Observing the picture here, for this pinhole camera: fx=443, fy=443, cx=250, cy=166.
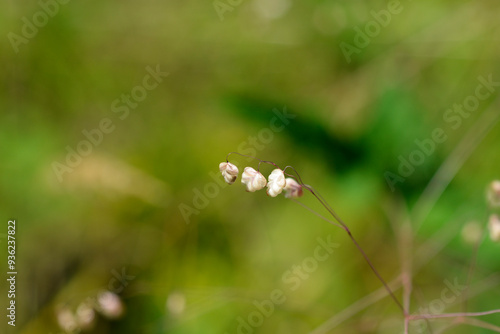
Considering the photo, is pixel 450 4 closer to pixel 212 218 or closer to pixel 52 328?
pixel 212 218

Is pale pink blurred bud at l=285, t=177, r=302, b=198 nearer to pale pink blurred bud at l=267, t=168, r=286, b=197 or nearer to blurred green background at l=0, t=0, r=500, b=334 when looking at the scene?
pale pink blurred bud at l=267, t=168, r=286, b=197

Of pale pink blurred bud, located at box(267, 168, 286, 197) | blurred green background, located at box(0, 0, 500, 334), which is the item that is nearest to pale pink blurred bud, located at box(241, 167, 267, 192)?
pale pink blurred bud, located at box(267, 168, 286, 197)

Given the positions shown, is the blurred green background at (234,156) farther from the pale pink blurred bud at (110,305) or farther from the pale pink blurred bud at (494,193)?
the pale pink blurred bud at (494,193)

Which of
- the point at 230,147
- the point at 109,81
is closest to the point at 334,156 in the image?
the point at 230,147

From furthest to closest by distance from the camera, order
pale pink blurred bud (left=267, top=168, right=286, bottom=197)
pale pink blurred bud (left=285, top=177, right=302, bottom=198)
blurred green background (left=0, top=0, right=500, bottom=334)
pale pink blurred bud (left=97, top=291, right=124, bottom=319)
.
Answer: blurred green background (left=0, top=0, right=500, bottom=334) < pale pink blurred bud (left=97, top=291, right=124, bottom=319) < pale pink blurred bud (left=285, top=177, right=302, bottom=198) < pale pink blurred bud (left=267, top=168, right=286, bottom=197)

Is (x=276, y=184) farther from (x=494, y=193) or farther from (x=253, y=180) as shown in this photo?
(x=494, y=193)

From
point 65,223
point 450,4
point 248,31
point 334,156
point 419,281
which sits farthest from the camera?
point 248,31

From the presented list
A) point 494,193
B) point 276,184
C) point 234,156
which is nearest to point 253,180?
point 276,184

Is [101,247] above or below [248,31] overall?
below
